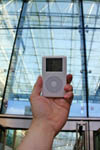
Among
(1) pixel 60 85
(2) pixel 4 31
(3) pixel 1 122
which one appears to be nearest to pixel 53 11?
(2) pixel 4 31

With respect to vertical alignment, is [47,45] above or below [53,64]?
above

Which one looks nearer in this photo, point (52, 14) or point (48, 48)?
point (48, 48)

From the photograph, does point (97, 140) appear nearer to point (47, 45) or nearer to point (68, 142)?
point (68, 142)

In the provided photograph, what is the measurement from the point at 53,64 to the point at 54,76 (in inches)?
3.8

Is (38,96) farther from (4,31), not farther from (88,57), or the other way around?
(4,31)

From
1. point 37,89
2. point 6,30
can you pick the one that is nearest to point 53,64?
point 37,89

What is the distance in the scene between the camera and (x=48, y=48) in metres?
6.41

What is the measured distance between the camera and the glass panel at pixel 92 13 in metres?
6.78

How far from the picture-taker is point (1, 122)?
4.99m

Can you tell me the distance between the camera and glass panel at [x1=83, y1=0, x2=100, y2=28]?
6777 millimetres

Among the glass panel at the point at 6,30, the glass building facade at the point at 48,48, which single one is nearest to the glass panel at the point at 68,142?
the glass building facade at the point at 48,48

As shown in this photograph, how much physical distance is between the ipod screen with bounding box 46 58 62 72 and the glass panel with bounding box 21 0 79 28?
557 cm

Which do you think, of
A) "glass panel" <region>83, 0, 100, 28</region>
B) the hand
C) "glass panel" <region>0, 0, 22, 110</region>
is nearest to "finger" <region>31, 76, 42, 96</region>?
the hand

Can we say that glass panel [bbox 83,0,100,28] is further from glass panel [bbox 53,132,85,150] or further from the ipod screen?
the ipod screen
